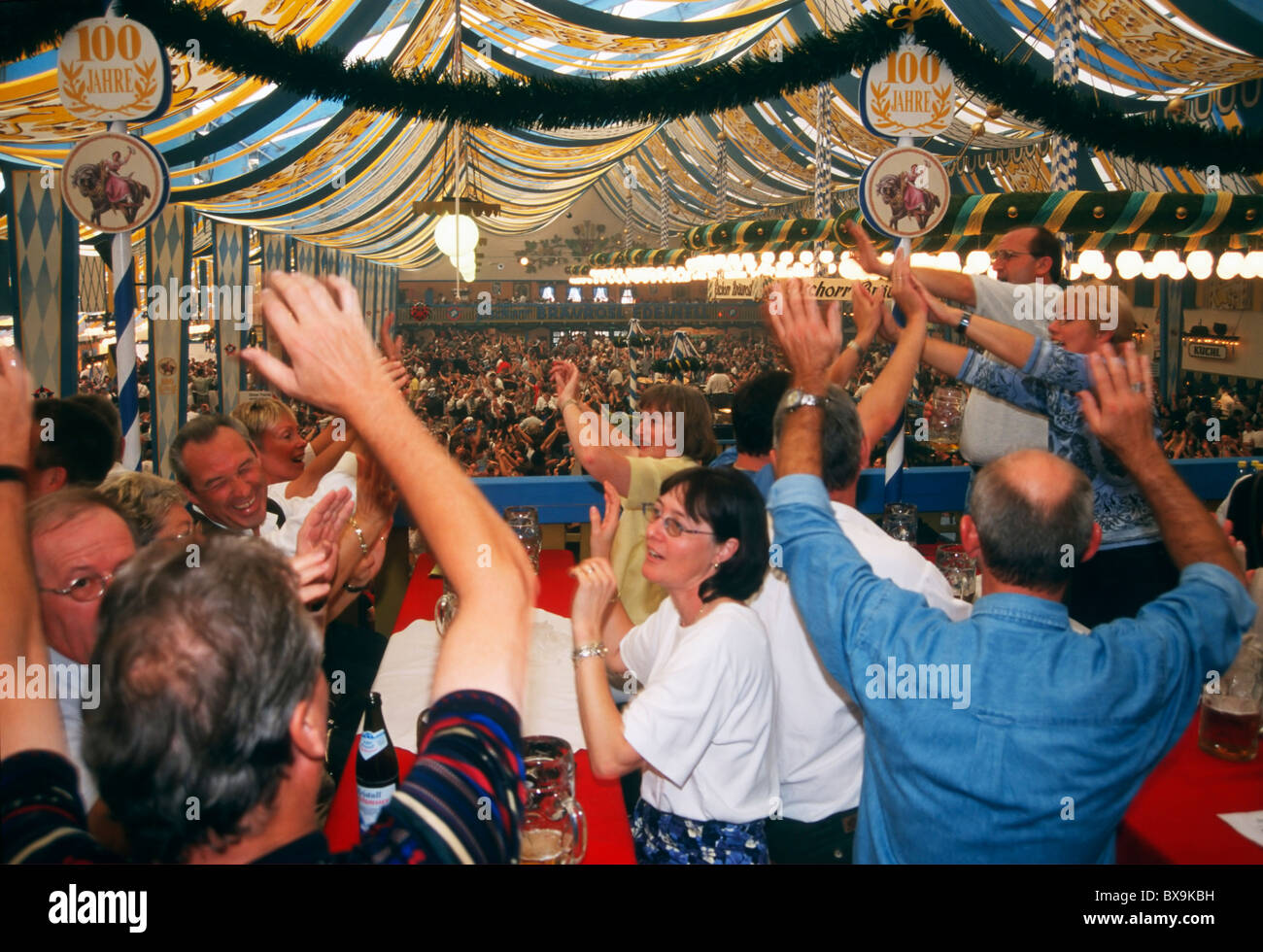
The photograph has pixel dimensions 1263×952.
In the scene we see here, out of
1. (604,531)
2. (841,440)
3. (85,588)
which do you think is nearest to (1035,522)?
(841,440)

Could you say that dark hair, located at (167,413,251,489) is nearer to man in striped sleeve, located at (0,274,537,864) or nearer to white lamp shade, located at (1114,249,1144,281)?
man in striped sleeve, located at (0,274,537,864)

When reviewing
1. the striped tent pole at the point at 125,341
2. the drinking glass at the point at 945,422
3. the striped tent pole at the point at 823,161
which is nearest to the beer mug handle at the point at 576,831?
the striped tent pole at the point at 125,341

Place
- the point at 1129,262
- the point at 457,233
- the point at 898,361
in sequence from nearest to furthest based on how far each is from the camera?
the point at 898,361 < the point at 457,233 < the point at 1129,262

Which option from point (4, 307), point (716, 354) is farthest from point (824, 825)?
point (716, 354)

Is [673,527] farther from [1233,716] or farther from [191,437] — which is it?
[191,437]

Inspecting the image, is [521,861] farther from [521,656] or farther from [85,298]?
[85,298]

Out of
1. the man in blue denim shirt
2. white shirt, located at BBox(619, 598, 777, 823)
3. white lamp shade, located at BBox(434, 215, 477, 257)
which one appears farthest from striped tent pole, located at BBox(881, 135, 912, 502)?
white lamp shade, located at BBox(434, 215, 477, 257)

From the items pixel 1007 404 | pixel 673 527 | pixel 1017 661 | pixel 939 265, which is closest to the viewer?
pixel 1017 661

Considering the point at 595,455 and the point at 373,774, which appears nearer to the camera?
the point at 373,774

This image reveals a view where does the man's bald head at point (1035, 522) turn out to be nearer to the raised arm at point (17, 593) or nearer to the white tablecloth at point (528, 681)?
the white tablecloth at point (528, 681)

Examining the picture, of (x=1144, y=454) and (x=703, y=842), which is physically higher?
(x=1144, y=454)

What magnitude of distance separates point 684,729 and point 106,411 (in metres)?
2.10

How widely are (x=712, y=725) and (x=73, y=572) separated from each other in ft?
3.09

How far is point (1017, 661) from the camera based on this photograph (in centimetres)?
106
